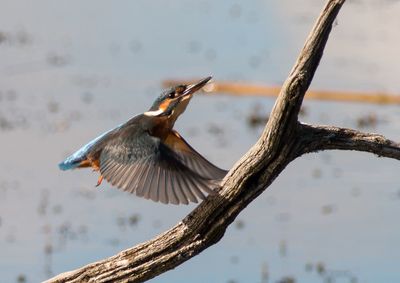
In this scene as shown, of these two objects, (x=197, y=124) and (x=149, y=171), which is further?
(x=197, y=124)

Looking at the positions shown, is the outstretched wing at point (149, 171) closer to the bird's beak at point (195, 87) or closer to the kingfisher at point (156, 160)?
the kingfisher at point (156, 160)

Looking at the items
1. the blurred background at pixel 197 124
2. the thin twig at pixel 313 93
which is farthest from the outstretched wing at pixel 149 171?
the thin twig at pixel 313 93

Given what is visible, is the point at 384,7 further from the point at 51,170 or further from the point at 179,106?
the point at 179,106

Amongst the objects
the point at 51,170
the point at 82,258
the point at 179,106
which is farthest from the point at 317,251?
the point at 179,106

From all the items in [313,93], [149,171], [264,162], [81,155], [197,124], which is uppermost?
[313,93]

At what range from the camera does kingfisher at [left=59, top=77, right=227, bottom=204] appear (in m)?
4.50

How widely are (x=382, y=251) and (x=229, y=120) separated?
8.06 ft

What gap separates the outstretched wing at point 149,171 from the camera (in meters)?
4.47

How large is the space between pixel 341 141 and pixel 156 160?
0.66 metres

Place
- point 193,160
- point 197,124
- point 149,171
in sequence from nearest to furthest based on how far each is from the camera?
1. point 149,171
2. point 193,160
3. point 197,124

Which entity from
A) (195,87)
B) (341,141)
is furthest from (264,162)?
(195,87)

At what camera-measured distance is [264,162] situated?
436 cm

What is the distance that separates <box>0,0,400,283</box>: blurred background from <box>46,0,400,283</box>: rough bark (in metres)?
2.75

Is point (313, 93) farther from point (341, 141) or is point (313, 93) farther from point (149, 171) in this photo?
point (341, 141)
